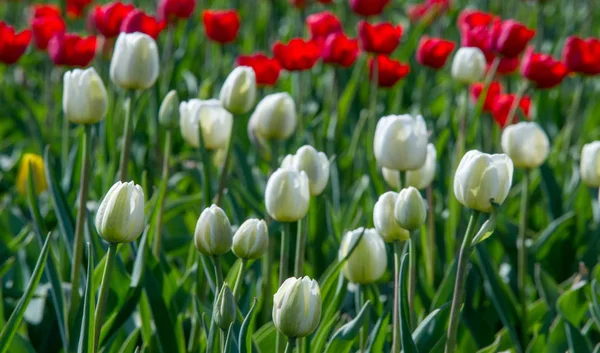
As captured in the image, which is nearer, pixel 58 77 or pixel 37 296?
pixel 37 296

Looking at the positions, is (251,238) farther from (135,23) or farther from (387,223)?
(135,23)

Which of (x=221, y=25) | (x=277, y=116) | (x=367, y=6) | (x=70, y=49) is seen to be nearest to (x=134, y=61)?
(x=277, y=116)

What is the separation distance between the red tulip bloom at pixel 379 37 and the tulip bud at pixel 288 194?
48.4 inches

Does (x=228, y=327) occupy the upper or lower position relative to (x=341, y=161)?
upper

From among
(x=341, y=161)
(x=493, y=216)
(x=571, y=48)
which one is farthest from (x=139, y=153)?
(x=493, y=216)

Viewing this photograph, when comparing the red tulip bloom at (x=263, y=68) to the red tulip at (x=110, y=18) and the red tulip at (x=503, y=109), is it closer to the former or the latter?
the red tulip at (x=110, y=18)

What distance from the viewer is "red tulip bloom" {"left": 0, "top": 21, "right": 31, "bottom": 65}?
238 centimetres

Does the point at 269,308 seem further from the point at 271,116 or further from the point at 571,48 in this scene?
the point at 571,48

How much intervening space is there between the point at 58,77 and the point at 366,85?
1443 millimetres

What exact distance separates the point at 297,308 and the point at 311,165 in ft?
1.49

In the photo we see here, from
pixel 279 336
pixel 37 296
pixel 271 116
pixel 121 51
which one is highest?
pixel 121 51

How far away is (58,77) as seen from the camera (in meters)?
3.83

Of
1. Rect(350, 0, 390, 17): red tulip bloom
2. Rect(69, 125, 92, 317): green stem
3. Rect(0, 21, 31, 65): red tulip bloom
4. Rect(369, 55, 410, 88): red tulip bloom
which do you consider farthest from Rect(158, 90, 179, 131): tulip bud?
Rect(350, 0, 390, 17): red tulip bloom

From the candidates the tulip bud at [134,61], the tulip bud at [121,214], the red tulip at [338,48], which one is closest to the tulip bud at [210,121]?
the tulip bud at [134,61]
